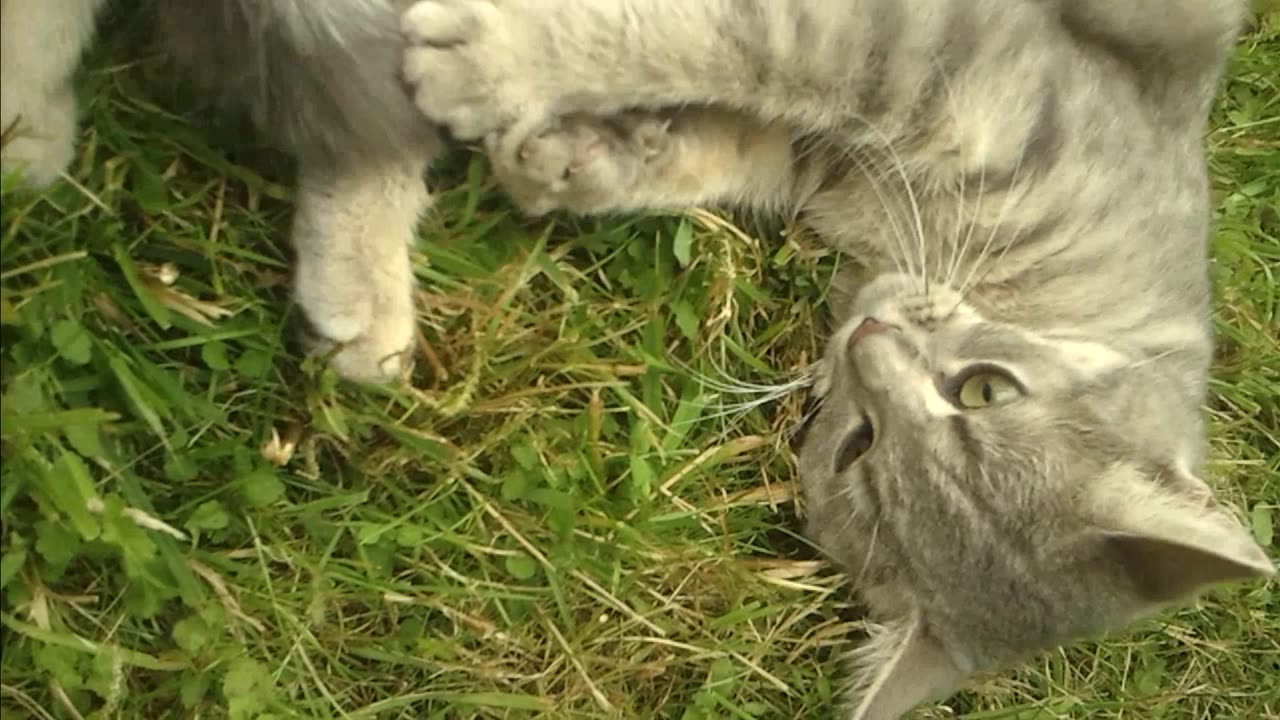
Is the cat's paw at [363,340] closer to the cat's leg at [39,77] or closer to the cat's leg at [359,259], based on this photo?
the cat's leg at [359,259]

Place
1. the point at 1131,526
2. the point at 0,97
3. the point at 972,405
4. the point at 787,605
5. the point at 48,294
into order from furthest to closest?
the point at 787,605 → the point at 972,405 → the point at 1131,526 → the point at 48,294 → the point at 0,97

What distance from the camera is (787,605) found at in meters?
1.65

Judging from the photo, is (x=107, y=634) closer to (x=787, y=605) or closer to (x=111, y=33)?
(x=111, y=33)

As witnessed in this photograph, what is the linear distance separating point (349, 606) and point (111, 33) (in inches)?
26.1

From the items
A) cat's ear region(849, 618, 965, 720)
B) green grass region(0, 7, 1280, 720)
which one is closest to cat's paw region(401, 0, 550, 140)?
green grass region(0, 7, 1280, 720)

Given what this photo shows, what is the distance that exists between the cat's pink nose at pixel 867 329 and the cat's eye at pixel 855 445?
0.32 feet

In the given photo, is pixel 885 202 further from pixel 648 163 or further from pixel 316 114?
pixel 316 114

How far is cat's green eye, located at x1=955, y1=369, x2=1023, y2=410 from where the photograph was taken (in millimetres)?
1466

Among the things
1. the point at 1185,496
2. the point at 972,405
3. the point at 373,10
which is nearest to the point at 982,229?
the point at 972,405

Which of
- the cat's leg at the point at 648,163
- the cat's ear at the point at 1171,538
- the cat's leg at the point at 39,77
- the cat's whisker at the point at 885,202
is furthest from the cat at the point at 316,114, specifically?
the cat's ear at the point at 1171,538

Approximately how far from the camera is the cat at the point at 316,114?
3.57 feet

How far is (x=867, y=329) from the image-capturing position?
1.51m

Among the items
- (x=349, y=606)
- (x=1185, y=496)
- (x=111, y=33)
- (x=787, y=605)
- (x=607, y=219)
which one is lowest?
(x=787, y=605)

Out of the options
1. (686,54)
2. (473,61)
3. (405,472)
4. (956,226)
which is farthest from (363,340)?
(956,226)
